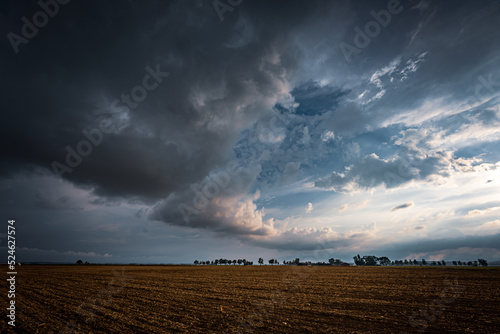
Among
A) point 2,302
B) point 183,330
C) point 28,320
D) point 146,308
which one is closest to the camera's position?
point 183,330

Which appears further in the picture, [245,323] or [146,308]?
[146,308]

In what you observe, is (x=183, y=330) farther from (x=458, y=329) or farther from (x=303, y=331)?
(x=458, y=329)

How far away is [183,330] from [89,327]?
16.1ft

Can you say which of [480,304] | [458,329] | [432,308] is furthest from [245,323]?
[480,304]

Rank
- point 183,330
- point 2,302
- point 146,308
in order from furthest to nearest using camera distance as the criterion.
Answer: point 2,302
point 146,308
point 183,330

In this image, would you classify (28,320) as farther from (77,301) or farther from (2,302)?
(2,302)

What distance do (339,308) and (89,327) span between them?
15.8 metres

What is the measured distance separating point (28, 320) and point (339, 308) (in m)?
19.6

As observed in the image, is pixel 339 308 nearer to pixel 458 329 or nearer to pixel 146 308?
pixel 458 329

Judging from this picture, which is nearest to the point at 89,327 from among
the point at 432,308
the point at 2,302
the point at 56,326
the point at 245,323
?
the point at 56,326

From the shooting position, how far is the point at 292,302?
19.8 m

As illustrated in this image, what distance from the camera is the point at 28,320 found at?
13.6 meters

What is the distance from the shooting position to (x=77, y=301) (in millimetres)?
19344

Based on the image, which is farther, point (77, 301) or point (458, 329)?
point (77, 301)
